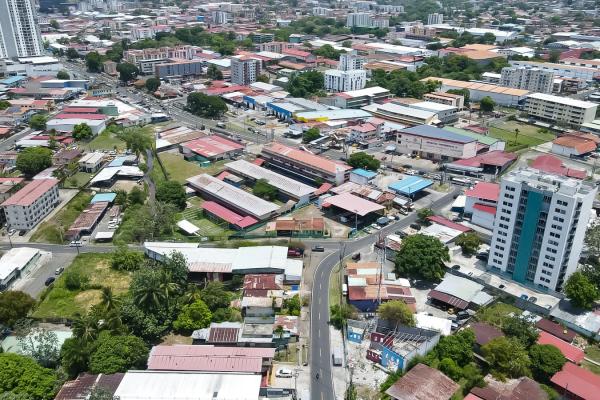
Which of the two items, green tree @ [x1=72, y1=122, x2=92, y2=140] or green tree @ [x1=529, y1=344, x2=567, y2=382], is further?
green tree @ [x1=72, y1=122, x2=92, y2=140]

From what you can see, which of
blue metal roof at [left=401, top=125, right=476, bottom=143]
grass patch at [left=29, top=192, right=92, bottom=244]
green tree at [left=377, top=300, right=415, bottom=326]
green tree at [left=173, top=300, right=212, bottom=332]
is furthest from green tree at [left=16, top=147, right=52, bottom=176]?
green tree at [left=377, top=300, right=415, bottom=326]

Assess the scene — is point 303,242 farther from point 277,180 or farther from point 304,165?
point 304,165

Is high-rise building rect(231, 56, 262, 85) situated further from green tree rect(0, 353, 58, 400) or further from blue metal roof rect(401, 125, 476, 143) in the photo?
green tree rect(0, 353, 58, 400)

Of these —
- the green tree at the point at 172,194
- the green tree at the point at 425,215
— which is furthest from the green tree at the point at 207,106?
the green tree at the point at 425,215

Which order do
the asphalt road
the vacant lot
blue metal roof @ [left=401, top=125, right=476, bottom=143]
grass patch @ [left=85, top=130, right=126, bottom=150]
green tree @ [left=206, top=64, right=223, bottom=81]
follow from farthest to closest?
green tree @ [left=206, top=64, right=223, bottom=81] < the vacant lot < grass patch @ [left=85, top=130, right=126, bottom=150] < blue metal roof @ [left=401, top=125, right=476, bottom=143] < the asphalt road

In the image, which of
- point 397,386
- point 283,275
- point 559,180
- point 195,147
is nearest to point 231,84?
point 195,147

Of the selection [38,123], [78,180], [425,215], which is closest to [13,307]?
[78,180]

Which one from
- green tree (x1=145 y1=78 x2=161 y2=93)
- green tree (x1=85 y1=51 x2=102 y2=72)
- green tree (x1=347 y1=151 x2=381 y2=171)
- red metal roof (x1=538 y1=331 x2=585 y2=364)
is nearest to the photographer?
red metal roof (x1=538 y1=331 x2=585 y2=364)

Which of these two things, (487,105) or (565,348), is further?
(487,105)
